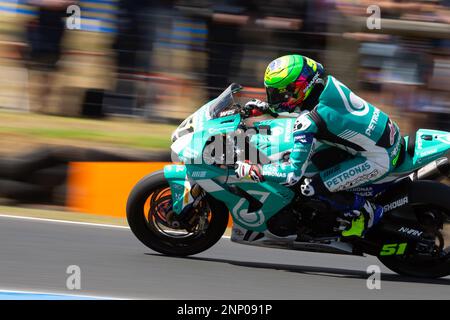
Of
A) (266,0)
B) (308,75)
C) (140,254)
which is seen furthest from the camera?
(266,0)

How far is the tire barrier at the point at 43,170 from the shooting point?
8.68 m

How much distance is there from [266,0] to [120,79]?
1.85 m

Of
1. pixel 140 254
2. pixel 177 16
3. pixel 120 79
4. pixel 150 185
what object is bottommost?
pixel 140 254

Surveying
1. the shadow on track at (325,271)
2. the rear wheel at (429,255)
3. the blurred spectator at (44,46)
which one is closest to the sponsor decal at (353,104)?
the rear wheel at (429,255)

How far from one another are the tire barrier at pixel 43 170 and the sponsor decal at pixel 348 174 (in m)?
2.83

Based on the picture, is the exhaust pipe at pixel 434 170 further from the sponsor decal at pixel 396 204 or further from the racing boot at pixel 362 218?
the racing boot at pixel 362 218

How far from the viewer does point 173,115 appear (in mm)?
9695

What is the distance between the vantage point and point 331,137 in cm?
606

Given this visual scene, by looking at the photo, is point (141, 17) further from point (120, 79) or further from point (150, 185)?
point (150, 185)

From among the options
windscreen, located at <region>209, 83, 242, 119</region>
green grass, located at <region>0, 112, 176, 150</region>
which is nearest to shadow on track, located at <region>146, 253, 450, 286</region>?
windscreen, located at <region>209, 83, 242, 119</region>

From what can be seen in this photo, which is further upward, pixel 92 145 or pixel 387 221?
pixel 92 145

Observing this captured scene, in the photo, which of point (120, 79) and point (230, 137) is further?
point (120, 79)

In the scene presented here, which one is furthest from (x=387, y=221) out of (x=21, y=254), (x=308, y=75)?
(x=21, y=254)

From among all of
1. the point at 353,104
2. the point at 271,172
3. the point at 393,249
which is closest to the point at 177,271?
the point at 271,172
